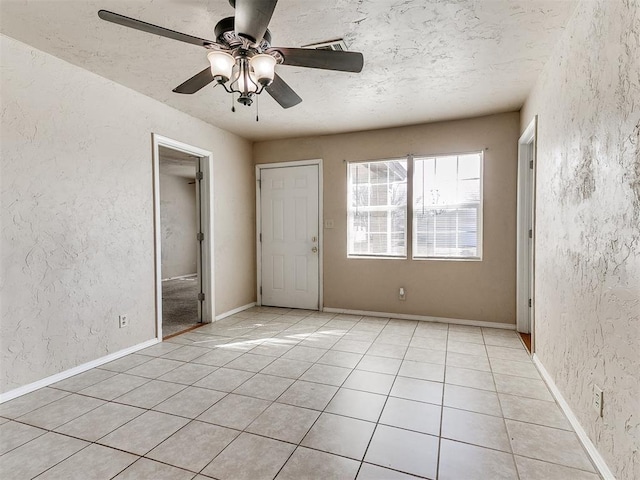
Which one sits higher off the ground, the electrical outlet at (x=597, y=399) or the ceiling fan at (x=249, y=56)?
the ceiling fan at (x=249, y=56)

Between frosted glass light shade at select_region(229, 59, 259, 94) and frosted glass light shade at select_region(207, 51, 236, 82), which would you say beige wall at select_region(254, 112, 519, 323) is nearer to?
frosted glass light shade at select_region(229, 59, 259, 94)

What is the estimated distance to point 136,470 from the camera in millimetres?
1624

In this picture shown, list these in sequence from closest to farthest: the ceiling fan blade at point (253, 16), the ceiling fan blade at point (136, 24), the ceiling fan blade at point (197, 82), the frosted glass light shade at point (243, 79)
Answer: the ceiling fan blade at point (253, 16) < the ceiling fan blade at point (136, 24) < the frosted glass light shade at point (243, 79) < the ceiling fan blade at point (197, 82)

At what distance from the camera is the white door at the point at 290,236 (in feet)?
15.5

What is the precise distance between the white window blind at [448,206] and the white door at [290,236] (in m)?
1.41

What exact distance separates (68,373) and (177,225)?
579cm

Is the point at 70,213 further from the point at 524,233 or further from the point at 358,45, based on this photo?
the point at 524,233

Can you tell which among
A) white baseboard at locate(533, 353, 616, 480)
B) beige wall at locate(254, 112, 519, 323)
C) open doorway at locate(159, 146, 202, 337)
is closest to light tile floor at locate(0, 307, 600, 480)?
white baseboard at locate(533, 353, 616, 480)

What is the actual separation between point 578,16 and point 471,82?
1.07 meters

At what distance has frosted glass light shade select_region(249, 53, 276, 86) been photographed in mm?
1780

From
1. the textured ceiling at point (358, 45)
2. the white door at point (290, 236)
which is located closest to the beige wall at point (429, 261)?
the white door at point (290, 236)

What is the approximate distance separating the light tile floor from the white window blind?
126cm

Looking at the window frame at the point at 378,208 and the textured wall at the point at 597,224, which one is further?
the window frame at the point at 378,208

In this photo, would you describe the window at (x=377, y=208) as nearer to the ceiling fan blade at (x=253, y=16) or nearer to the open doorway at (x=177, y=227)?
the ceiling fan blade at (x=253, y=16)
